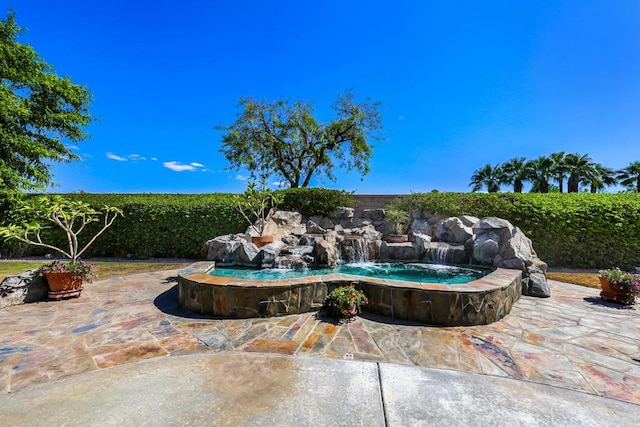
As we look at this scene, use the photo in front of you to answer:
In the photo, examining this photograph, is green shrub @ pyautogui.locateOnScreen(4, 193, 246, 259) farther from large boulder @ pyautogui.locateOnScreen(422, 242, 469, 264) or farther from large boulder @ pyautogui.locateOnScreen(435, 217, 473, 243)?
large boulder @ pyautogui.locateOnScreen(435, 217, 473, 243)

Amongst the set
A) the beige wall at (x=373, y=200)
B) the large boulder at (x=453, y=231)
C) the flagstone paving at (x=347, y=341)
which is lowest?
the flagstone paving at (x=347, y=341)

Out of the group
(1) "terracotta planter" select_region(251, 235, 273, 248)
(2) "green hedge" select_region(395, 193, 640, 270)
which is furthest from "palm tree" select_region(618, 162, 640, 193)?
(1) "terracotta planter" select_region(251, 235, 273, 248)

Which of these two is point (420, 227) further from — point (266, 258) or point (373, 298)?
point (373, 298)

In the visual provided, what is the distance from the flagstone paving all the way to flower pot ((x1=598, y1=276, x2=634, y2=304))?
17cm

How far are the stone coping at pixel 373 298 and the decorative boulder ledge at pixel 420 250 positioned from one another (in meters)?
1.63

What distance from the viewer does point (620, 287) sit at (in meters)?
4.95

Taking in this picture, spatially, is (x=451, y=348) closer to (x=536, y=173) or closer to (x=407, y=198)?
(x=407, y=198)

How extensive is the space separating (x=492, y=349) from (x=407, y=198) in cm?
881

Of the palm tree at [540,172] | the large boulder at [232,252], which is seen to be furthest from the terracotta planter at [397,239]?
the palm tree at [540,172]

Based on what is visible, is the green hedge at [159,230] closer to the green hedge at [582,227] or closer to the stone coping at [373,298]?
the stone coping at [373,298]

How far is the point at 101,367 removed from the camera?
9.36 ft

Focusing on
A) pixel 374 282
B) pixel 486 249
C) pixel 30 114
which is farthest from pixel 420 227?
pixel 30 114

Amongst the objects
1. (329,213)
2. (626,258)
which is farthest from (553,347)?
(329,213)

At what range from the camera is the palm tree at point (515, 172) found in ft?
85.3
